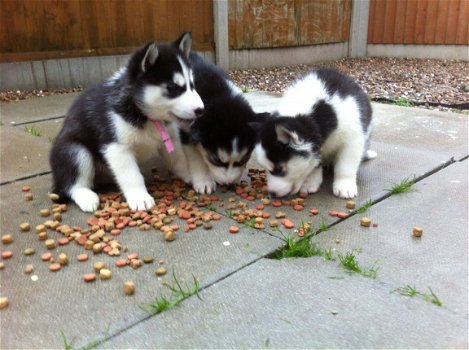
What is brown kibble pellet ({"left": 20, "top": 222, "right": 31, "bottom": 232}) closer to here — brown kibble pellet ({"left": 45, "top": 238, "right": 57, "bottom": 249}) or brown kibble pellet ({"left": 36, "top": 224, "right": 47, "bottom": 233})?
brown kibble pellet ({"left": 36, "top": 224, "right": 47, "bottom": 233})

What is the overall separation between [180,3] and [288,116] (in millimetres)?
6148

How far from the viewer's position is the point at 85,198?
10.7ft

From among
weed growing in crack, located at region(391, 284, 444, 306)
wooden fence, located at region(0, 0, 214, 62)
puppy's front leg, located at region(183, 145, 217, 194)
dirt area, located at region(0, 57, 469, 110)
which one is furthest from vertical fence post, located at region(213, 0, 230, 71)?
weed growing in crack, located at region(391, 284, 444, 306)

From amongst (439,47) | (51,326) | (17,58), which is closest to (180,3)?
(17,58)

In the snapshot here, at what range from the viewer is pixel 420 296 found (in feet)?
7.03

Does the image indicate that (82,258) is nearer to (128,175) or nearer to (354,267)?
(128,175)

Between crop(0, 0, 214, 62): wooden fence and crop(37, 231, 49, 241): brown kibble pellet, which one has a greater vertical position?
crop(0, 0, 214, 62): wooden fence

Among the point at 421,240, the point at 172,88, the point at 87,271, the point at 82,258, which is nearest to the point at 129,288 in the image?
the point at 87,271

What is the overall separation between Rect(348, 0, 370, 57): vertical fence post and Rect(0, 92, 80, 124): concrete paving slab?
7801 mm

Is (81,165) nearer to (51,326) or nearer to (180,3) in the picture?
(51,326)

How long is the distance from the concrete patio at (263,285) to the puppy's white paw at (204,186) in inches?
5.2

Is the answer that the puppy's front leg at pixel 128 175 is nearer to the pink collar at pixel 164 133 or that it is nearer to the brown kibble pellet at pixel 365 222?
the pink collar at pixel 164 133

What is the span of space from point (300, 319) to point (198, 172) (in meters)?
1.82

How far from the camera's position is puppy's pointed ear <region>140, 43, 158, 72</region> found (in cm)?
299
